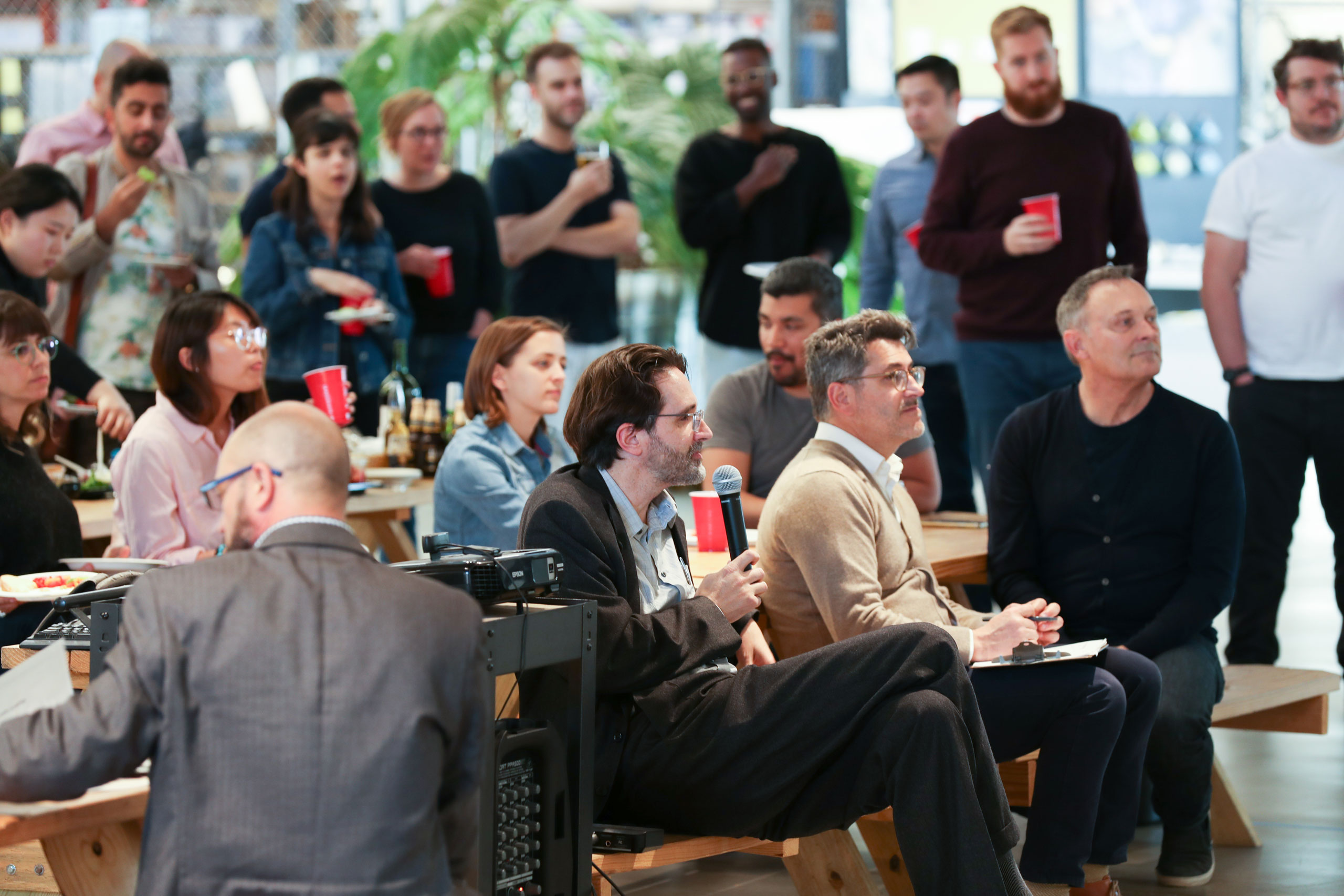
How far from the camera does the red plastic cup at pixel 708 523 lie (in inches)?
143

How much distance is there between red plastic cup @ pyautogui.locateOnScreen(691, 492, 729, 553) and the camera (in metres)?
3.64

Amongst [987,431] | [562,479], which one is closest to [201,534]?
[562,479]

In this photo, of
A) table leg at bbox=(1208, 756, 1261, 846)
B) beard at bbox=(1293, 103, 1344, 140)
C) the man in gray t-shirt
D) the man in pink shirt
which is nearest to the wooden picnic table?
the man in gray t-shirt

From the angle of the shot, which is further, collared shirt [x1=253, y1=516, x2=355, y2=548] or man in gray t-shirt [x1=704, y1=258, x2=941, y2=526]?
man in gray t-shirt [x1=704, y1=258, x2=941, y2=526]

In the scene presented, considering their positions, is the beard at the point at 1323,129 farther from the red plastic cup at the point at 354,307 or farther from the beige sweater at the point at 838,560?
the red plastic cup at the point at 354,307

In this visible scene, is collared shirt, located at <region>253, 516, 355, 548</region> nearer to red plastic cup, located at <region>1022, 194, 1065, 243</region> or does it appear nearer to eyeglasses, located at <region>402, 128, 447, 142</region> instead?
red plastic cup, located at <region>1022, 194, 1065, 243</region>

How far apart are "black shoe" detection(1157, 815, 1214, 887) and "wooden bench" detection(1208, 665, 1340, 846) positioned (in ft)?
0.48

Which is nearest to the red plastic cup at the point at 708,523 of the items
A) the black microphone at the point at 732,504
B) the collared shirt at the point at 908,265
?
the black microphone at the point at 732,504

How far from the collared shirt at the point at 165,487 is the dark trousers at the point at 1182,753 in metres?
2.37

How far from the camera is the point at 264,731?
1763 millimetres

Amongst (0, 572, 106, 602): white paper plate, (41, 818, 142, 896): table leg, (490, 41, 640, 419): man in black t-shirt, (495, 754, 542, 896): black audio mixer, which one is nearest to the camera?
(41, 818, 142, 896): table leg

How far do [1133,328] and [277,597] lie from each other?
262 cm

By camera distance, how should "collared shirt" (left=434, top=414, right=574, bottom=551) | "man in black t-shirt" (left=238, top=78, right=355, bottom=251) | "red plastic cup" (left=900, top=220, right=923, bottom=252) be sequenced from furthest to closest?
"man in black t-shirt" (left=238, top=78, right=355, bottom=251), "red plastic cup" (left=900, top=220, right=923, bottom=252), "collared shirt" (left=434, top=414, right=574, bottom=551)

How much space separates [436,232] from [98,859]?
13.3 ft
